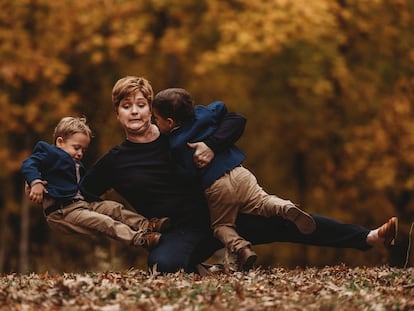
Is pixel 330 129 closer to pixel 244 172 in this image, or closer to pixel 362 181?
pixel 362 181

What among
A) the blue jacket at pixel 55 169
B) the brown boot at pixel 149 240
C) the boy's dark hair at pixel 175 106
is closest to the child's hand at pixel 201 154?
the boy's dark hair at pixel 175 106

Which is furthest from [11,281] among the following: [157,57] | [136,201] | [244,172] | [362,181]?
[362,181]

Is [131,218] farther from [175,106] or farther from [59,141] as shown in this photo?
[175,106]

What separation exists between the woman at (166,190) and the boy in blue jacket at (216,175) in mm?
142

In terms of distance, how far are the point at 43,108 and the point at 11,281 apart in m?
11.7

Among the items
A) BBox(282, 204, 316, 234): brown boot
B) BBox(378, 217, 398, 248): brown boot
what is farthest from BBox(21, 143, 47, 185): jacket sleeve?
BBox(378, 217, 398, 248): brown boot

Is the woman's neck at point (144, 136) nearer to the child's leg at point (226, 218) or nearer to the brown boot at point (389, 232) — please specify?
the child's leg at point (226, 218)

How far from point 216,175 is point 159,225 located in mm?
669

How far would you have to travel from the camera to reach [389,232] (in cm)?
730

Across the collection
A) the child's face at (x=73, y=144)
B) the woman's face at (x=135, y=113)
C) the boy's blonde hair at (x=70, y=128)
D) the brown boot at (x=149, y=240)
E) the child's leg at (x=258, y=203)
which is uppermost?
the woman's face at (x=135, y=113)

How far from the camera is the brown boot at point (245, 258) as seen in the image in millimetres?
7082

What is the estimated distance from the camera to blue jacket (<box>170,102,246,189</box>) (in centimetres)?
736

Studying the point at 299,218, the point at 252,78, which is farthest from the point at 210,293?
the point at 252,78

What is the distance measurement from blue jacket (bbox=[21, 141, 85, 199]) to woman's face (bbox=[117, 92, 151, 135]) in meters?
0.58
